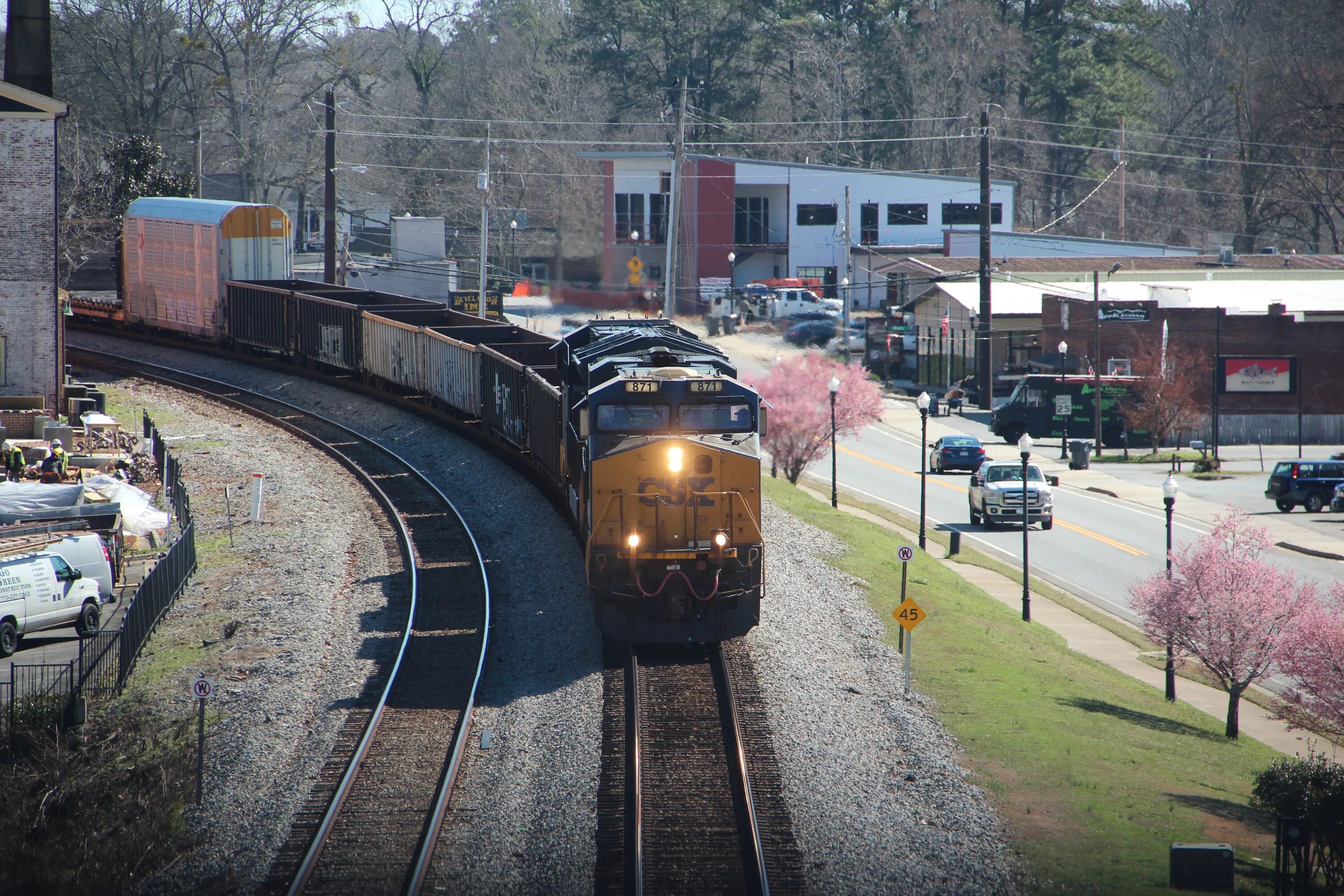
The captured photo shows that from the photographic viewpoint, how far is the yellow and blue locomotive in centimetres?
1859

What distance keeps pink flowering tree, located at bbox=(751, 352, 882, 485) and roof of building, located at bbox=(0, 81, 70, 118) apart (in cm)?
2401

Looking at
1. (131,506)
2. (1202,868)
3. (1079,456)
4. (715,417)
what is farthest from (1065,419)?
(1202,868)

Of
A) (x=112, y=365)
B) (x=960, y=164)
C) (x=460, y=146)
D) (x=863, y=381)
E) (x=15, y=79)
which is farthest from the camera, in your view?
(x=960, y=164)

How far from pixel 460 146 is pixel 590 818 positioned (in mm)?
87733

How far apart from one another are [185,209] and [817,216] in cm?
5114

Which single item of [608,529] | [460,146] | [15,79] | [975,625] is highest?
[460,146]

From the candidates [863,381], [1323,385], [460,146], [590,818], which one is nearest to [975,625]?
[590,818]

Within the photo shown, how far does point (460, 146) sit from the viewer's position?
96.6 m

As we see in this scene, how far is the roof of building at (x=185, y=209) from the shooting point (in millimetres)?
43094

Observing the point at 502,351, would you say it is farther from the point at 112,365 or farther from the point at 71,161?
the point at 71,161

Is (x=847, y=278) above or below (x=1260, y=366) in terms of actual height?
above

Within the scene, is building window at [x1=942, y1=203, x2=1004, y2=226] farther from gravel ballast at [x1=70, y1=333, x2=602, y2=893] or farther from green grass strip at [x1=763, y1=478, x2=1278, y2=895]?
green grass strip at [x1=763, y1=478, x2=1278, y2=895]

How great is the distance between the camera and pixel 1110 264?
85.4m

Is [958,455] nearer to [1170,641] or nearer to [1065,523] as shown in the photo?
[1065,523]
